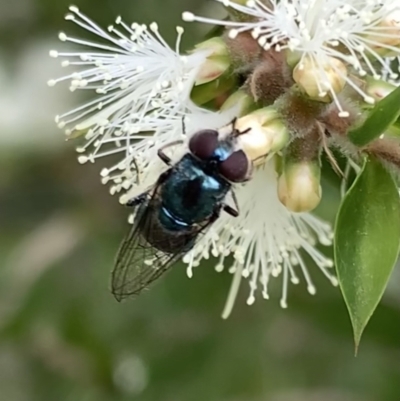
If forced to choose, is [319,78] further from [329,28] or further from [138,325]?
[138,325]

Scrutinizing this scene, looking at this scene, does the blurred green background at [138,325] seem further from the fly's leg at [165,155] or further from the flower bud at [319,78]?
the flower bud at [319,78]

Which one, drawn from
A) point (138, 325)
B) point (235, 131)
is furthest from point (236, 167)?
point (138, 325)

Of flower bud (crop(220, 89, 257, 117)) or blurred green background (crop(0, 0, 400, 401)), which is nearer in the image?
flower bud (crop(220, 89, 257, 117))

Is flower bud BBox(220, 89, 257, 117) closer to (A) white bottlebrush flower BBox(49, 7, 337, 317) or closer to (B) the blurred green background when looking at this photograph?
(A) white bottlebrush flower BBox(49, 7, 337, 317)

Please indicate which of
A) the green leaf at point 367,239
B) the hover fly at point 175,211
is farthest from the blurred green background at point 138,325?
the green leaf at point 367,239

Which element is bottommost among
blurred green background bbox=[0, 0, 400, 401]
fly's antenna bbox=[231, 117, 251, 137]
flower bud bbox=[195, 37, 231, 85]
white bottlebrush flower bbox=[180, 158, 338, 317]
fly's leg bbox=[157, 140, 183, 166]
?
blurred green background bbox=[0, 0, 400, 401]

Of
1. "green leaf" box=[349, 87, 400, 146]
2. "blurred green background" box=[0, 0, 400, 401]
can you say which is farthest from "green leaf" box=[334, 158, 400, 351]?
"blurred green background" box=[0, 0, 400, 401]
